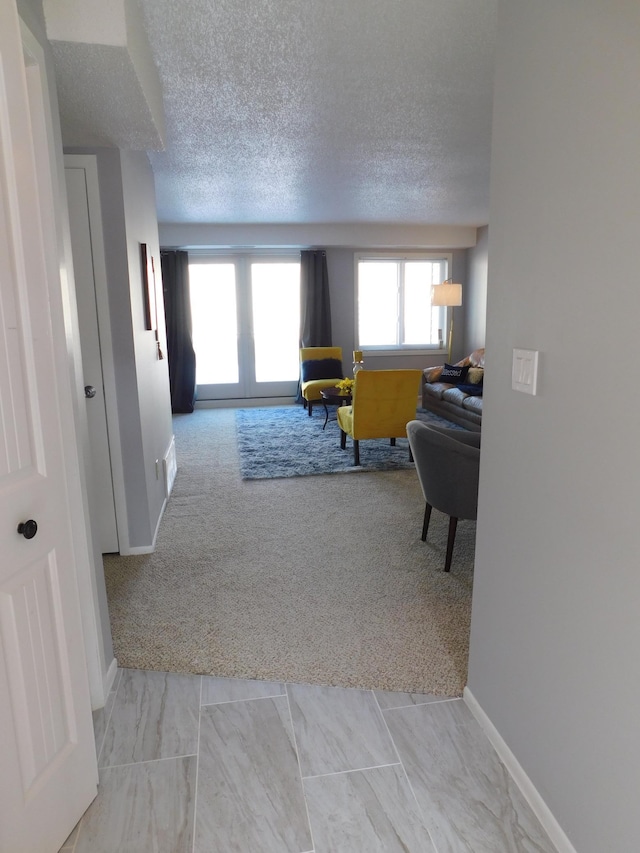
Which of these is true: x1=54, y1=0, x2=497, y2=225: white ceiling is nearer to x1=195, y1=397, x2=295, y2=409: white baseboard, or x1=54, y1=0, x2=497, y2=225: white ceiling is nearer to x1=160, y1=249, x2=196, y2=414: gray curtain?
x1=160, y1=249, x2=196, y2=414: gray curtain

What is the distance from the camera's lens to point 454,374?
6.99 metres

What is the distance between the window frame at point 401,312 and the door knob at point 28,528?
7.09 meters

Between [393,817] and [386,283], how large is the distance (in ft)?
24.3

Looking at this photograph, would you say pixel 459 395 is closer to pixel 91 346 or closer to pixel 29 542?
pixel 91 346

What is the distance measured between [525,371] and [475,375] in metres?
5.51

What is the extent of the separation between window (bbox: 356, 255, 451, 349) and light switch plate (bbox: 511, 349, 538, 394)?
22.1 ft

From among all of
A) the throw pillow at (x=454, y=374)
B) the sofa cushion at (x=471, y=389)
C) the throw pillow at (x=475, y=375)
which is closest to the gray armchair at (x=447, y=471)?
the sofa cushion at (x=471, y=389)

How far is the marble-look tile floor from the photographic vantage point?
56.8 inches

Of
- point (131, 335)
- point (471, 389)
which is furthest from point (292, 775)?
point (471, 389)

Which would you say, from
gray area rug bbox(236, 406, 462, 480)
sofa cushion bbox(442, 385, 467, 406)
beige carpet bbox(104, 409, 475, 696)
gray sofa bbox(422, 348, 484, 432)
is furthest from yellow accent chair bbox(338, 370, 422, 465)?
sofa cushion bbox(442, 385, 467, 406)

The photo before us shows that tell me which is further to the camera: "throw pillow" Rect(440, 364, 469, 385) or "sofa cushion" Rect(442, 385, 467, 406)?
"throw pillow" Rect(440, 364, 469, 385)

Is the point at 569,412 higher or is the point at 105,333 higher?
the point at 105,333

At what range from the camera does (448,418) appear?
674cm

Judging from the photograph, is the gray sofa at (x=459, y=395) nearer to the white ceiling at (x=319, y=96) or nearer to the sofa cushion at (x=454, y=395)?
the sofa cushion at (x=454, y=395)
